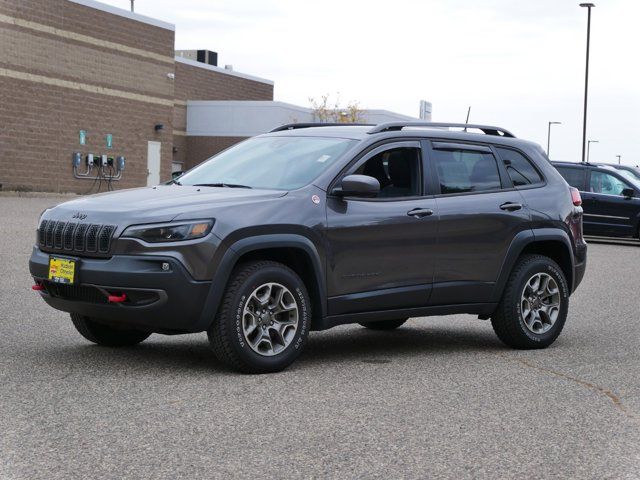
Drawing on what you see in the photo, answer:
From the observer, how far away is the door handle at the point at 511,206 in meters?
8.99

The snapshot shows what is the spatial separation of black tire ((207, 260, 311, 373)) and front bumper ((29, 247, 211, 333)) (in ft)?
0.60

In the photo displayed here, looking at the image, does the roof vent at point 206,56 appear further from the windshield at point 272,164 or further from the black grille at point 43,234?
the black grille at point 43,234

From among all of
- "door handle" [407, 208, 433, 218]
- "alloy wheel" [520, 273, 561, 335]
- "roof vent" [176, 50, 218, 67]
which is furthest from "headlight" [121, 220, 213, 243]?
"roof vent" [176, 50, 218, 67]

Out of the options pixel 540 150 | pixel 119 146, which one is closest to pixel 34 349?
pixel 540 150

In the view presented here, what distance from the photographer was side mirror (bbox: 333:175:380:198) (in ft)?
25.1

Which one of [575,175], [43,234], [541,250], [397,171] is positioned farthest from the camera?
[575,175]

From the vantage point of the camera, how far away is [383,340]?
31.2 ft

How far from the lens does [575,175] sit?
86.0 feet

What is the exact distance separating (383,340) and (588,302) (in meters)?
4.62

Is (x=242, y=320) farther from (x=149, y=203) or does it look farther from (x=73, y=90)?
(x=73, y=90)

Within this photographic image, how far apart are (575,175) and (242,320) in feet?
66.6

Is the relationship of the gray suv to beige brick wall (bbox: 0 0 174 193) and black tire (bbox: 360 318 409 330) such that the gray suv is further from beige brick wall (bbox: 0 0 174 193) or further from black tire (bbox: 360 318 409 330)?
beige brick wall (bbox: 0 0 174 193)

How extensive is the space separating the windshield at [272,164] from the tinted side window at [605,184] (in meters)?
18.6

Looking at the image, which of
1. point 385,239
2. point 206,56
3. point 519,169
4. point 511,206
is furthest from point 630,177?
point 206,56
